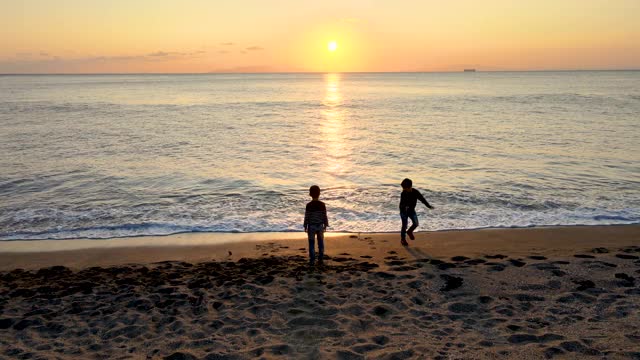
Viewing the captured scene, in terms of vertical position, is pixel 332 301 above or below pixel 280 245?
above

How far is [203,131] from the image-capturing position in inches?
1560

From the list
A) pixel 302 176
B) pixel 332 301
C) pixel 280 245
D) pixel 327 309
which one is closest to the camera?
pixel 327 309

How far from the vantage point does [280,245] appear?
40.8 ft

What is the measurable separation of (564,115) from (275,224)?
42.5 meters

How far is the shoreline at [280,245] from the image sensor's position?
11.5 m

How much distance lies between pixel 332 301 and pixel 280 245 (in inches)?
166

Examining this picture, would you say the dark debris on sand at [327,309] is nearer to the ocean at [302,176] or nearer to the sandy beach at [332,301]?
the sandy beach at [332,301]

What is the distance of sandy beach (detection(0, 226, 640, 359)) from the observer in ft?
22.5

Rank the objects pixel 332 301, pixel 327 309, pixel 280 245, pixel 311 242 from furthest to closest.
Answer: pixel 280 245 → pixel 311 242 → pixel 332 301 → pixel 327 309

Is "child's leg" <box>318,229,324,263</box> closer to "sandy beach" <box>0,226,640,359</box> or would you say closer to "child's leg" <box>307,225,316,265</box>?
"child's leg" <box>307,225,316,265</box>

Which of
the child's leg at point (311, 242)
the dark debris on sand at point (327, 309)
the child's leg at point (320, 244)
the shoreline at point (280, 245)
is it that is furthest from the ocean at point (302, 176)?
the dark debris on sand at point (327, 309)

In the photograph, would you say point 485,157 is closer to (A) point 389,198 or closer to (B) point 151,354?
(A) point 389,198

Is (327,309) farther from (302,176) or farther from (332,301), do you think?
(302,176)

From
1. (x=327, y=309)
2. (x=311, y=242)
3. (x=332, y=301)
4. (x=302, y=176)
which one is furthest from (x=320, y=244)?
(x=302, y=176)
